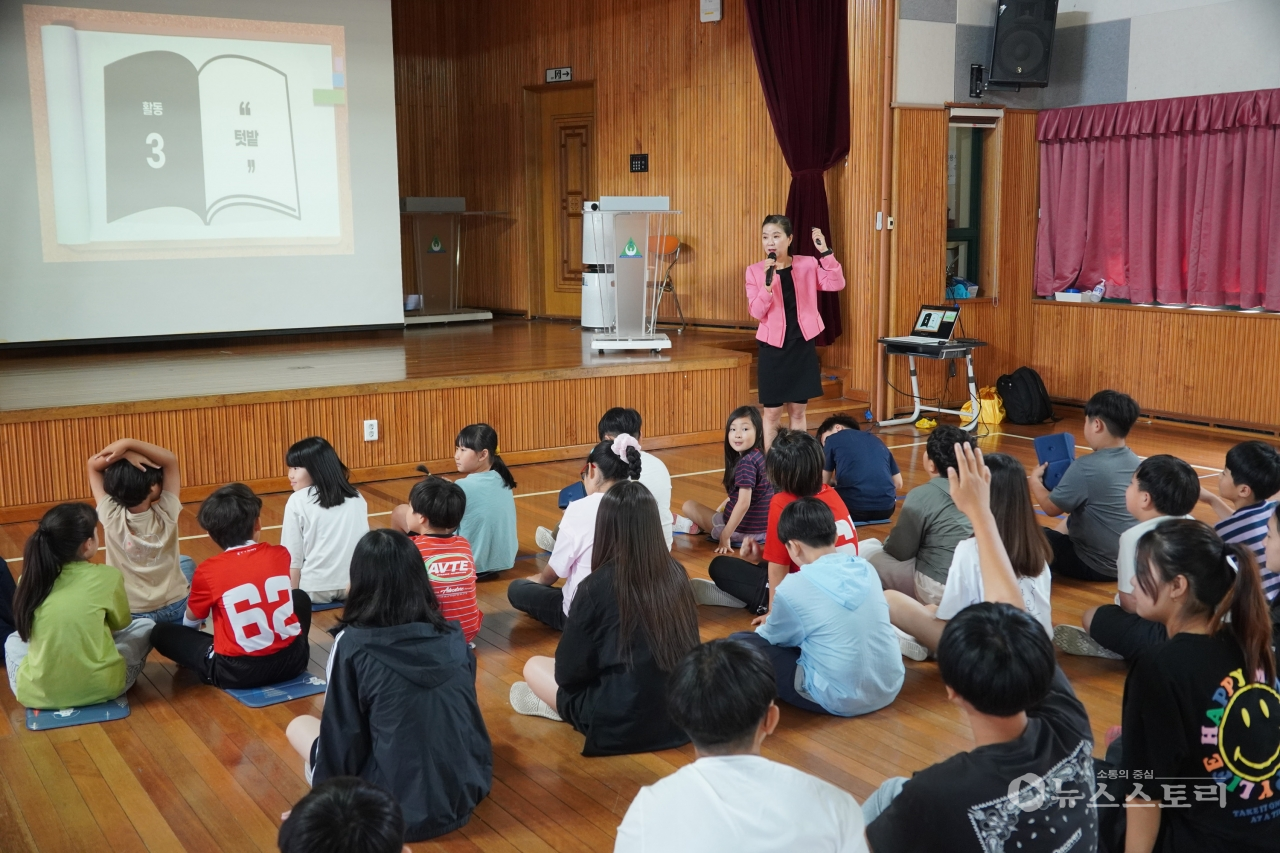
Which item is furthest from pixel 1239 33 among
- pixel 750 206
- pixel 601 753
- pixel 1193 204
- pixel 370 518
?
pixel 601 753

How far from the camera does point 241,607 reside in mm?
3406

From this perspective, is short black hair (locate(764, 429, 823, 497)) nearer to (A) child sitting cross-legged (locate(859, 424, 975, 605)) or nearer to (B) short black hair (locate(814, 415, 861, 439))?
(A) child sitting cross-legged (locate(859, 424, 975, 605))

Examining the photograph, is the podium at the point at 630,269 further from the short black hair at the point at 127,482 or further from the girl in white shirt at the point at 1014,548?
the girl in white shirt at the point at 1014,548

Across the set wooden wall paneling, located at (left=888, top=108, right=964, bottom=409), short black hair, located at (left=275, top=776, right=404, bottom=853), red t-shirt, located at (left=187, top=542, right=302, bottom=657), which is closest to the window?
wooden wall paneling, located at (left=888, top=108, right=964, bottom=409)

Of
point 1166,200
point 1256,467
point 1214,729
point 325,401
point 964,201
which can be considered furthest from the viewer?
point 964,201

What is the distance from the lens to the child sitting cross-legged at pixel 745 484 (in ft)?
15.3

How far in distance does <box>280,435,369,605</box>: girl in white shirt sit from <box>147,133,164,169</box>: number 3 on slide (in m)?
4.76

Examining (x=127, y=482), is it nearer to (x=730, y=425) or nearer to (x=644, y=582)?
(x=644, y=582)

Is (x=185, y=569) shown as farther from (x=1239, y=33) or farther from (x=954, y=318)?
(x=1239, y=33)

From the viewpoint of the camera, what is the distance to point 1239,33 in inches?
287

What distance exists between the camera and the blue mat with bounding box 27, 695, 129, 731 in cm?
331

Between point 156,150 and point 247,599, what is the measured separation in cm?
566

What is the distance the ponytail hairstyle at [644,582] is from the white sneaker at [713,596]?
1402 millimetres

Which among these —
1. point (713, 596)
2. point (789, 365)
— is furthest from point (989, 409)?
point (713, 596)
